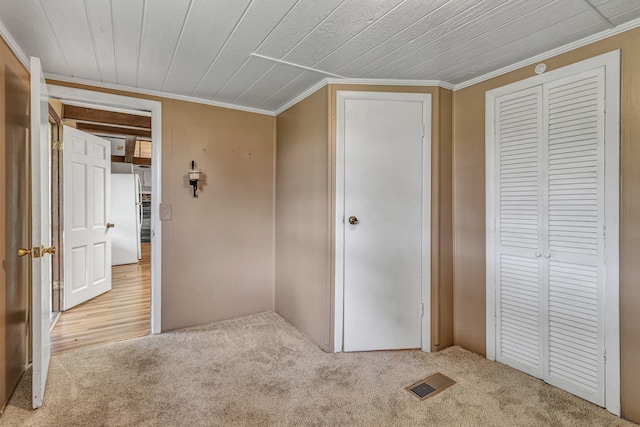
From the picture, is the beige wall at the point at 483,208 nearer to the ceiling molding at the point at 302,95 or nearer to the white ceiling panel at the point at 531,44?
the white ceiling panel at the point at 531,44

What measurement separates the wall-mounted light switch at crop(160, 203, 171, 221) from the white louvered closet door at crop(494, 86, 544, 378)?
2.71 metres

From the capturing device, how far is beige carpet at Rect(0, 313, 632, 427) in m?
1.75

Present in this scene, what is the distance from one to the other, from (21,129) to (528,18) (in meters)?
3.03

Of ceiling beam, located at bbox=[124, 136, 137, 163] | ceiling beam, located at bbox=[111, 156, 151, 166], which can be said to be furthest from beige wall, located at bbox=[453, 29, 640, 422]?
ceiling beam, located at bbox=[111, 156, 151, 166]

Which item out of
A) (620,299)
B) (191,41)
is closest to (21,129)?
(191,41)

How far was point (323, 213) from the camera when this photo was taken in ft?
8.61

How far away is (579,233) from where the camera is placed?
76.4 inches

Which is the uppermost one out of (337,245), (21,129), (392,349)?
(21,129)

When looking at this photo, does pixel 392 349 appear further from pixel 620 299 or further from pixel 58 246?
pixel 58 246

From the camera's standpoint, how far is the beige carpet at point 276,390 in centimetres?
175

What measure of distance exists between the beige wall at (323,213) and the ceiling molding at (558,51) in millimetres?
252

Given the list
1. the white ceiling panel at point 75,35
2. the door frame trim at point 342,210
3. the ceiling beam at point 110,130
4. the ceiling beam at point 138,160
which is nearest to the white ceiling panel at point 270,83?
the door frame trim at point 342,210

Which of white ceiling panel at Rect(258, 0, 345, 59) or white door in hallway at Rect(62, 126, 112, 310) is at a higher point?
white ceiling panel at Rect(258, 0, 345, 59)

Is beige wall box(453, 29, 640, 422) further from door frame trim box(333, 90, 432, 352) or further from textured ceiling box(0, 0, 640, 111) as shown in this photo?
door frame trim box(333, 90, 432, 352)
